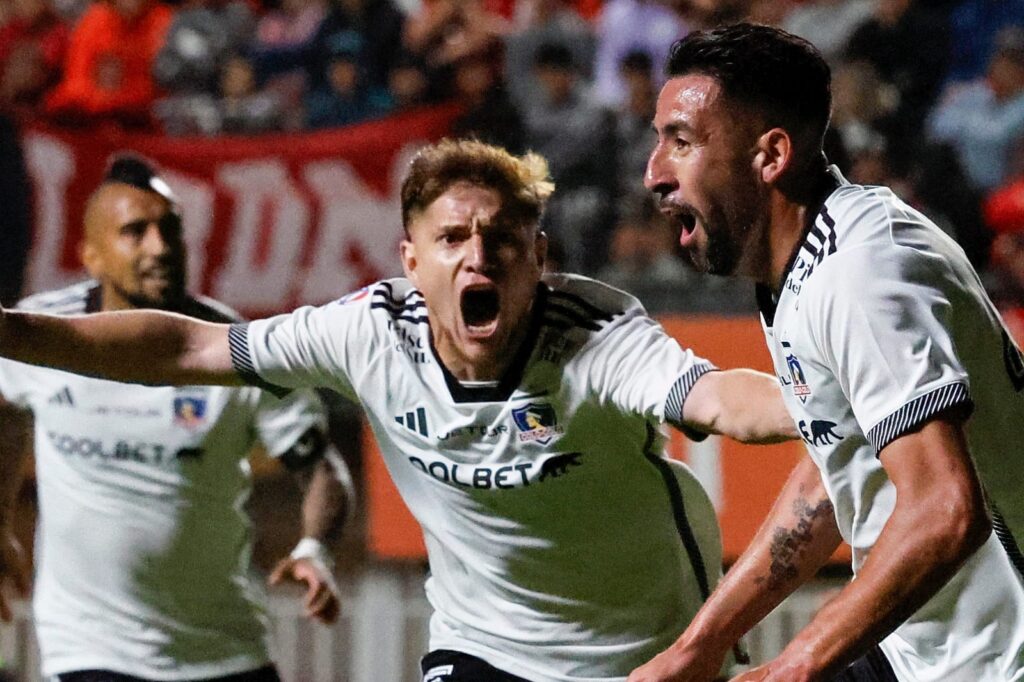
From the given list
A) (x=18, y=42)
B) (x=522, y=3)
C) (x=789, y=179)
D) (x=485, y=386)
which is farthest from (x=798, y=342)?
(x=18, y=42)

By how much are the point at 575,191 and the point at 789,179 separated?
17.4 feet

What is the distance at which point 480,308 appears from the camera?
4.06 metres

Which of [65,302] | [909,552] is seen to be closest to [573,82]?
[65,302]

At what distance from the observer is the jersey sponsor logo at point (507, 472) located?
156 inches

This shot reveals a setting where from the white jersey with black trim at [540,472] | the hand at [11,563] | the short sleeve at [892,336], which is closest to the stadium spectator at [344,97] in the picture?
the hand at [11,563]

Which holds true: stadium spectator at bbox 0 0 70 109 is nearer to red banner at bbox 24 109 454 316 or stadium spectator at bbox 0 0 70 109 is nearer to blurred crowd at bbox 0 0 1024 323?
blurred crowd at bbox 0 0 1024 323

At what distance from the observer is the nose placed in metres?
3.05

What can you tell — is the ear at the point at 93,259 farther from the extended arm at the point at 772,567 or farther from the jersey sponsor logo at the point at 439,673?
the extended arm at the point at 772,567

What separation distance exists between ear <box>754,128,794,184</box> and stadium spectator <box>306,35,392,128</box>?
244 inches

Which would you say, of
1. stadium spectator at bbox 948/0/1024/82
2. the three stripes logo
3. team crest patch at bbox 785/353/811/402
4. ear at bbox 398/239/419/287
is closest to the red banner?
stadium spectator at bbox 948/0/1024/82

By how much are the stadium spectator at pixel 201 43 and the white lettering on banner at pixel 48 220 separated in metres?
1.43

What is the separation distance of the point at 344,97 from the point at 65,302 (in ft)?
12.8

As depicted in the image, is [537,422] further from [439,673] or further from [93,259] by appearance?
[93,259]

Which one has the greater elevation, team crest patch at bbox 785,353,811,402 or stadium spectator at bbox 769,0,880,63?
stadium spectator at bbox 769,0,880,63
